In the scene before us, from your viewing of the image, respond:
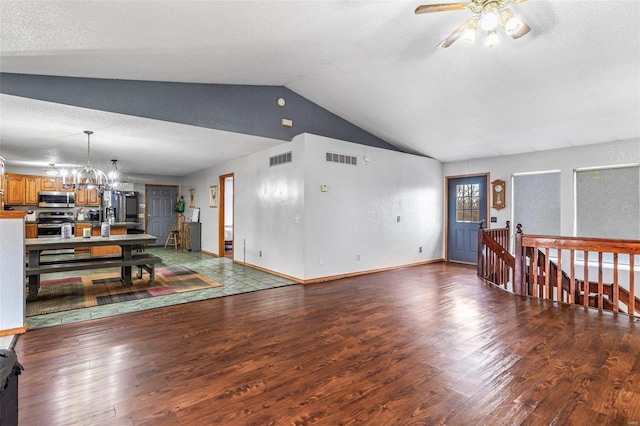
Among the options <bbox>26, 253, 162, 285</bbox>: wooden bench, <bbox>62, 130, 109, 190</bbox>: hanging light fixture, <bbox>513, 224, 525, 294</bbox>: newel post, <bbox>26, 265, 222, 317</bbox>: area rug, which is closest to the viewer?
<bbox>26, 265, 222, 317</bbox>: area rug

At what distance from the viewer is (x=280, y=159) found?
18.7 feet

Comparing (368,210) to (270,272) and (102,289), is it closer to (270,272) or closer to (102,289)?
(270,272)

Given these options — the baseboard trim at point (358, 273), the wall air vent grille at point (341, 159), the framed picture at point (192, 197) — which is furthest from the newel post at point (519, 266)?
the framed picture at point (192, 197)

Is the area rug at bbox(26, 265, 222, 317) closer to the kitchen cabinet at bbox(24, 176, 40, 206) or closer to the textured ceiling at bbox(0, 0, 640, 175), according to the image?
the textured ceiling at bbox(0, 0, 640, 175)

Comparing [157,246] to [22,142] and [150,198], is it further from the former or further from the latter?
[22,142]

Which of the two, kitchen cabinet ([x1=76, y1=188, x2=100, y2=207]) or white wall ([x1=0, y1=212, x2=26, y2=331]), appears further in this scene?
kitchen cabinet ([x1=76, y1=188, x2=100, y2=207])

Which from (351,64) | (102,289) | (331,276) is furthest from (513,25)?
(102,289)

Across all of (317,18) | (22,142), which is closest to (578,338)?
(317,18)

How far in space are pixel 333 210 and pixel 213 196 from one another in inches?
167

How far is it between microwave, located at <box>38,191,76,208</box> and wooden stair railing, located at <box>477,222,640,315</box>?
Result: 414 inches

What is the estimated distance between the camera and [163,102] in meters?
4.16

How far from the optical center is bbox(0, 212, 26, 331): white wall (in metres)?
2.93

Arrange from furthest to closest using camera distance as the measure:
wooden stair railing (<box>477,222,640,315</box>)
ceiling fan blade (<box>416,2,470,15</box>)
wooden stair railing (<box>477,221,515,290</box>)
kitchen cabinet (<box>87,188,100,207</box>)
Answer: kitchen cabinet (<box>87,188,100,207</box>) < wooden stair railing (<box>477,221,515,290</box>) < wooden stair railing (<box>477,222,640,315</box>) < ceiling fan blade (<box>416,2,470,15</box>)

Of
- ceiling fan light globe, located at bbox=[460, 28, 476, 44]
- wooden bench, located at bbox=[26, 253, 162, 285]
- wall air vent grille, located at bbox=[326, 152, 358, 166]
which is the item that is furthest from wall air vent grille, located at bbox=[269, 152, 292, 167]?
ceiling fan light globe, located at bbox=[460, 28, 476, 44]
